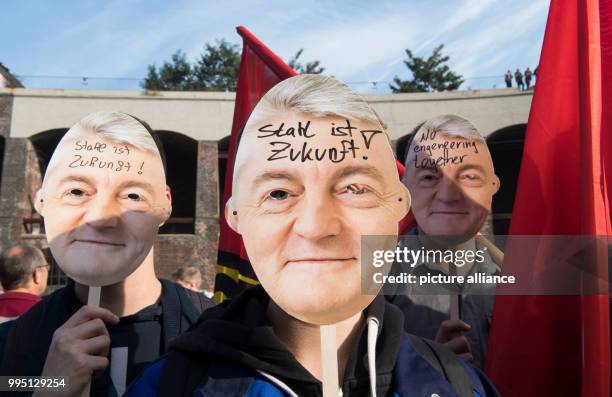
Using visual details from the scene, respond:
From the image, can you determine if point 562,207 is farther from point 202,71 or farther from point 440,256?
point 202,71

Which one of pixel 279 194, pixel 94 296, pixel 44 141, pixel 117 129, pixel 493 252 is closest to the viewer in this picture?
pixel 279 194

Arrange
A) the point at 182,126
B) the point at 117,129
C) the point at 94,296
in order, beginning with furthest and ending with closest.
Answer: the point at 182,126 → the point at 117,129 → the point at 94,296

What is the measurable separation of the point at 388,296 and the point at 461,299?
0.31 meters

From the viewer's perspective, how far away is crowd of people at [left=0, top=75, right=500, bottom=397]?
1.39m

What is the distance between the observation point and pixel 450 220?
2139 millimetres

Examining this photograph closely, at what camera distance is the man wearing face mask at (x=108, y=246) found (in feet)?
6.11

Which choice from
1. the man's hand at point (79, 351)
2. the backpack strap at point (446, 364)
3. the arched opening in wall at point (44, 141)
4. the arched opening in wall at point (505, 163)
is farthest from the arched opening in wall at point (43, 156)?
the backpack strap at point (446, 364)

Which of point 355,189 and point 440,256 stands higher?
point 355,189

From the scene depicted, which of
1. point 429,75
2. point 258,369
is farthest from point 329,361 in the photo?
point 429,75

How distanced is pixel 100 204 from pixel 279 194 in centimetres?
82

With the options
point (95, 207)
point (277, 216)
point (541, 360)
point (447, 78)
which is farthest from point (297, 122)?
point (447, 78)

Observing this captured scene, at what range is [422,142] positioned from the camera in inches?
89.3

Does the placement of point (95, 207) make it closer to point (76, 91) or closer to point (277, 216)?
point (277, 216)

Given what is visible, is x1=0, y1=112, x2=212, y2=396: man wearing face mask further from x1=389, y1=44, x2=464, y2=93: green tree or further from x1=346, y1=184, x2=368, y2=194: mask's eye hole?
x1=389, y1=44, x2=464, y2=93: green tree
